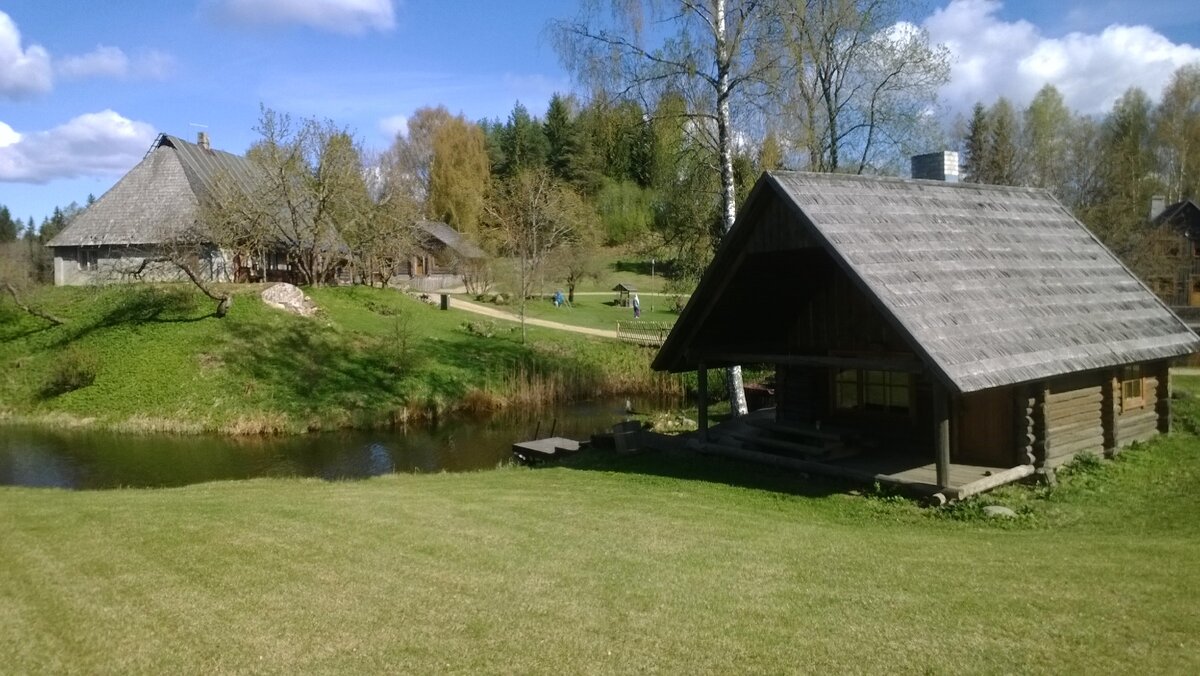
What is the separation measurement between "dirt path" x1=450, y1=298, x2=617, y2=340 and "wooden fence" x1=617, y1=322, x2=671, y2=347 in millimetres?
500

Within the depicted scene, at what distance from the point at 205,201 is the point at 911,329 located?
3410 centimetres

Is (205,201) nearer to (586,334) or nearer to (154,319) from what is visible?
(154,319)

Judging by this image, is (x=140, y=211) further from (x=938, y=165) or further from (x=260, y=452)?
(x=938, y=165)

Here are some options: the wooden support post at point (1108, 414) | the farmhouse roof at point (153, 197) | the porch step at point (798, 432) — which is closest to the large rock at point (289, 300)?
the farmhouse roof at point (153, 197)

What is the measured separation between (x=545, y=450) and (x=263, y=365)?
1546 cm

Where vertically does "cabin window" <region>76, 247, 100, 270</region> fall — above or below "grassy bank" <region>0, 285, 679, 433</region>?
above

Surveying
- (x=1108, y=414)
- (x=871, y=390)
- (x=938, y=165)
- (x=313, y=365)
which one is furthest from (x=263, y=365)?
(x=1108, y=414)

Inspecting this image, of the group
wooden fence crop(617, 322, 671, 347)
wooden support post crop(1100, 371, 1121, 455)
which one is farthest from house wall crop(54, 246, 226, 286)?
wooden support post crop(1100, 371, 1121, 455)

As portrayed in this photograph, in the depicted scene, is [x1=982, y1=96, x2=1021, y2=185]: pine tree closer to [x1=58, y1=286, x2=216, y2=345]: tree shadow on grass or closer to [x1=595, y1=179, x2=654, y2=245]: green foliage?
[x1=595, y1=179, x2=654, y2=245]: green foliage

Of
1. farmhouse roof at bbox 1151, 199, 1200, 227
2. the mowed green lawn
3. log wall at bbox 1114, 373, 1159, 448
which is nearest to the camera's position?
the mowed green lawn

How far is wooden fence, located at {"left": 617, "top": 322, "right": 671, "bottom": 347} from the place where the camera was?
36562mm

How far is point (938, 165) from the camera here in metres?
17.0

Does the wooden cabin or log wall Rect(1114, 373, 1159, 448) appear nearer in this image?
the wooden cabin

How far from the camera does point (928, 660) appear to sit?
5.74 meters
